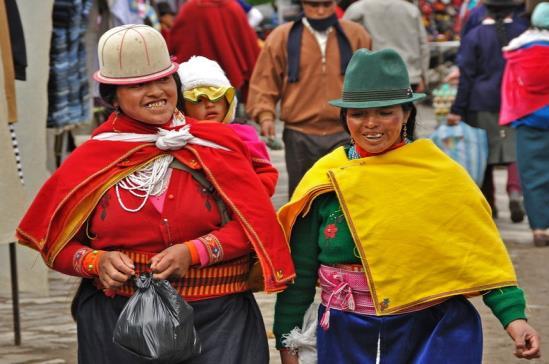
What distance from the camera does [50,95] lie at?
9438 millimetres

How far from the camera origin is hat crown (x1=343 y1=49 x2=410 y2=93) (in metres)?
4.34

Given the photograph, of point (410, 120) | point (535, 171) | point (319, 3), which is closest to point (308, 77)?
point (319, 3)

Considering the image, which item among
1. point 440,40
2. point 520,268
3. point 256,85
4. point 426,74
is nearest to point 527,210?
point 520,268

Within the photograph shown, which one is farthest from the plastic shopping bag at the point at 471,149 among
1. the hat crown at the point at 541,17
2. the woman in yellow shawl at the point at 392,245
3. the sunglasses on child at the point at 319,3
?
the woman in yellow shawl at the point at 392,245

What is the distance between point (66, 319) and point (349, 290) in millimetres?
3811

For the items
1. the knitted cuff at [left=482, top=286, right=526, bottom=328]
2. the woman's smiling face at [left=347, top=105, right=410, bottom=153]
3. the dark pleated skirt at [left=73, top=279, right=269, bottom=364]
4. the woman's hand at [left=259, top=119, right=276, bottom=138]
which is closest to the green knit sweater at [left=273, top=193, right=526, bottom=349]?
the knitted cuff at [left=482, top=286, right=526, bottom=328]

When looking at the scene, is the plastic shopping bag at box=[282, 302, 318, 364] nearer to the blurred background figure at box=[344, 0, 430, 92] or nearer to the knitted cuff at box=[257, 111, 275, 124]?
the knitted cuff at box=[257, 111, 275, 124]

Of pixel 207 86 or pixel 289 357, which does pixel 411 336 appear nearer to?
pixel 289 357

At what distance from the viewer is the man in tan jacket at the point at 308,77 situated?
30.5 feet

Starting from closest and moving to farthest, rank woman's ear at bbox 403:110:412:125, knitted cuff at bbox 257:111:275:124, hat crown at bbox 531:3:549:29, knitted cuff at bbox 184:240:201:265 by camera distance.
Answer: knitted cuff at bbox 184:240:201:265 → woman's ear at bbox 403:110:412:125 → knitted cuff at bbox 257:111:275:124 → hat crown at bbox 531:3:549:29

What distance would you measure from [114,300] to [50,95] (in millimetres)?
5264

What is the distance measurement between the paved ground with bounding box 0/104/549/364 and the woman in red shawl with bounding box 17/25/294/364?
1.63 m

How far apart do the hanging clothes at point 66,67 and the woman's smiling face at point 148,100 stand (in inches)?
206

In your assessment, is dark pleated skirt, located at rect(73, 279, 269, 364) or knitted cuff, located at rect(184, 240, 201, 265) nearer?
knitted cuff, located at rect(184, 240, 201, 265)
